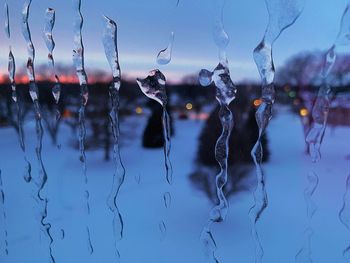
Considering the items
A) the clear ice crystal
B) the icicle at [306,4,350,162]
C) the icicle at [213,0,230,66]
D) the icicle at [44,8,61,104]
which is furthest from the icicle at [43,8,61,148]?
the icicle at [306,4,350,162]

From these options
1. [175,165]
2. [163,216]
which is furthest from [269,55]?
[175,165]

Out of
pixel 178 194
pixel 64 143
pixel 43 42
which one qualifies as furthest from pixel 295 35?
pixel 64 143

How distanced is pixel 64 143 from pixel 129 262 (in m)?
6.92

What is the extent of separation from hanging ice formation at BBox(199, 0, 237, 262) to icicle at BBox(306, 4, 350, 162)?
9.4 inches

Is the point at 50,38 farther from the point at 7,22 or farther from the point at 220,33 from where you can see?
the point at 220,33

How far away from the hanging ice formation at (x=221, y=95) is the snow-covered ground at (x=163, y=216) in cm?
32

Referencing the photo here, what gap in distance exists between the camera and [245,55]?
1.15 m

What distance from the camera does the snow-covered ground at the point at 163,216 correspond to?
2.17 meters

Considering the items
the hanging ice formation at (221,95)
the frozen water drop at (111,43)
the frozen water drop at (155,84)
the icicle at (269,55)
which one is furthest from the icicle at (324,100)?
the frozen water drop at (111,43)

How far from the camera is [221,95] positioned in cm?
91

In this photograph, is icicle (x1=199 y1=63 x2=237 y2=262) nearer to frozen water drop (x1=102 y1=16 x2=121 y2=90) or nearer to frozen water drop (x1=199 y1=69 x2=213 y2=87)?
frozen water drop (x1=199 y1=69 x2=213 y2=87)

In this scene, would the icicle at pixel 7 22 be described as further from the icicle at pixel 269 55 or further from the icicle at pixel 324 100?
the icicle at pixel 324 100

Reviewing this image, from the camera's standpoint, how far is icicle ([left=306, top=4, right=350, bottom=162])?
2.80 ft

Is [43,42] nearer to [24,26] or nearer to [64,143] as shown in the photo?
[24,26]
